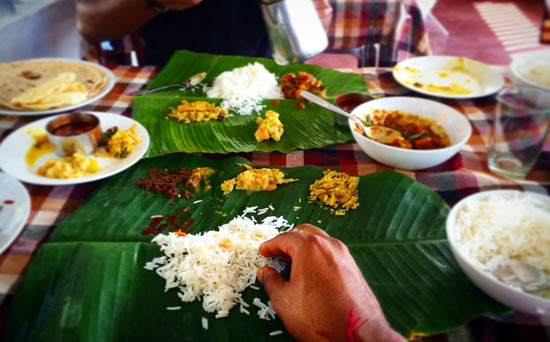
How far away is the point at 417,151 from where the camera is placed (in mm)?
1136

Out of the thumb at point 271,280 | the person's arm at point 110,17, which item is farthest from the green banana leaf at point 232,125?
the thumb at point 271,280

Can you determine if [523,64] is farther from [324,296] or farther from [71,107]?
[71,107]

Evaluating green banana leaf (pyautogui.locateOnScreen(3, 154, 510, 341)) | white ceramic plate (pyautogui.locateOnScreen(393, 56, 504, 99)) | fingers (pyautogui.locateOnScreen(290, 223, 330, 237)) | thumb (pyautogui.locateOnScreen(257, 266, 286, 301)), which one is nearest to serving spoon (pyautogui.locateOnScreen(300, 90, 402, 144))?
green banana leaf (pyautogui.locateOnScreen(3, 154, 510, 341))

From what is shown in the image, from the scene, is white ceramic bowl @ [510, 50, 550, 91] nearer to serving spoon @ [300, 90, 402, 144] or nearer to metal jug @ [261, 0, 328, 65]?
serving spoon @ [300, 90, 402, 144]

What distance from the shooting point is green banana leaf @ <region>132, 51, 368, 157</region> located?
54.1 inches

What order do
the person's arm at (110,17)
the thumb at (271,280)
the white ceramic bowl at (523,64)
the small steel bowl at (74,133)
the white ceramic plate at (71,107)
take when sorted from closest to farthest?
the thumb at (271,280)
the small steel bowl at (74,133)
the white ceramic plate at (71,107)
the white ceramic bowl at (523,64)
the person's arm at (110,17)

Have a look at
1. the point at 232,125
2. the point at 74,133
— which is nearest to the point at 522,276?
the point at 232,125

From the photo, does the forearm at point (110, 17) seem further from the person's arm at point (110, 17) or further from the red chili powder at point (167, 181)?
the red chili powder at point (167, 181)

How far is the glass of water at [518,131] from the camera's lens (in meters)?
1.13

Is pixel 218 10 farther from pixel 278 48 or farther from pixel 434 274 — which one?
pixel 434 274

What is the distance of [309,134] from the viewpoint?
1444mm

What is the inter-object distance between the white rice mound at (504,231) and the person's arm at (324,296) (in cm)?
26

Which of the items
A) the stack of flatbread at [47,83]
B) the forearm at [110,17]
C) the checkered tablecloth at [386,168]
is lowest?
the checkered tablecloth at [386,168]

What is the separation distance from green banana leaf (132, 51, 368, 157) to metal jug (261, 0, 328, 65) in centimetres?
25
